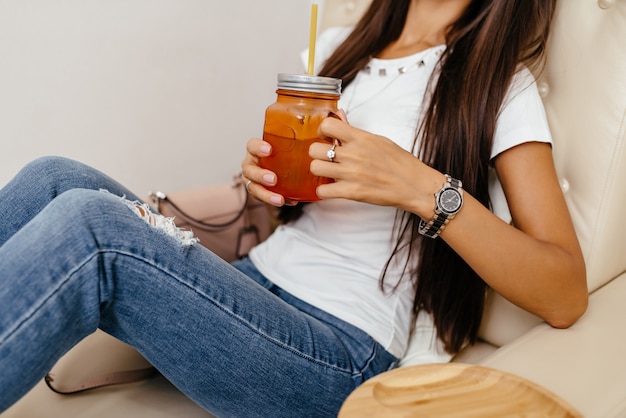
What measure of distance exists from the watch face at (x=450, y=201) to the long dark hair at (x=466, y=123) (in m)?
0.15

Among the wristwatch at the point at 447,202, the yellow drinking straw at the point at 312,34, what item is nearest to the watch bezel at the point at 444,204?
the wristwatch at the point at 447,202

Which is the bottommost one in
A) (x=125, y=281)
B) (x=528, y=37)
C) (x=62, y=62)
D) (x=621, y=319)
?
(x=621, y=319)

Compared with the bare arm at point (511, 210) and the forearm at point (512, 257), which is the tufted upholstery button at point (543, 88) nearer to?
the bare arm at point (511, 210)

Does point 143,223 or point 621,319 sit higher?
point 143,223

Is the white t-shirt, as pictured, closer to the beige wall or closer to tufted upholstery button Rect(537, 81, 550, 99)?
tufted upholstery button Rect(537, 81, 550, 99)

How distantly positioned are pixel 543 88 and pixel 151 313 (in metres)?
0.74

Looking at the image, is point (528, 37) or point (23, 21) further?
point (23, 21)

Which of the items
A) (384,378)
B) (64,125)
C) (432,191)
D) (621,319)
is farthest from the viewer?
(64,125)

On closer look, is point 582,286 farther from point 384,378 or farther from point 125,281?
point 125,281

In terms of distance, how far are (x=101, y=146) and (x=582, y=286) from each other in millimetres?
1025

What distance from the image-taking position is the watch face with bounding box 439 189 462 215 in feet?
Result: 2.54

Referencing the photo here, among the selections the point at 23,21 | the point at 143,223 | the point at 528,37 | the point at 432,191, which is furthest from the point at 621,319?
the point at 23,21

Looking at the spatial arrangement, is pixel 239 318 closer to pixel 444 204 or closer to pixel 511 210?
pixel 444 204

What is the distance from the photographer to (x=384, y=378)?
0.64 m
